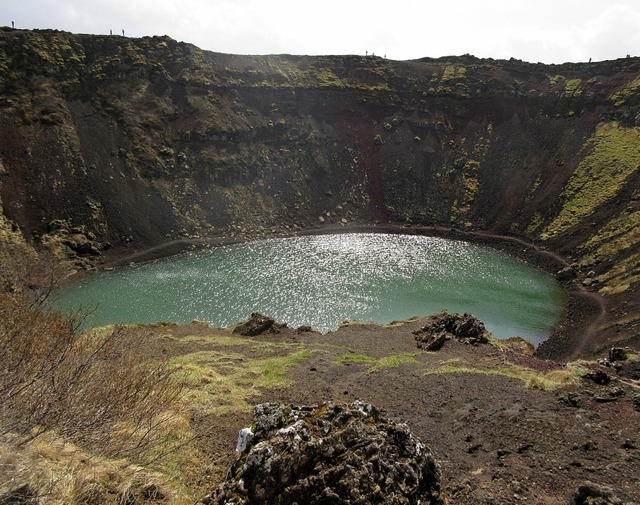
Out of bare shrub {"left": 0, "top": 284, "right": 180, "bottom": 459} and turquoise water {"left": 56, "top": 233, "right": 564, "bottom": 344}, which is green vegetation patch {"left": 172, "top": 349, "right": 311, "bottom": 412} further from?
turquoise water {"left": 56, "top": 233, "right": 564, "bottom": 344}

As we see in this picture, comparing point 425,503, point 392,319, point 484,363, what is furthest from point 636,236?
point 425,503

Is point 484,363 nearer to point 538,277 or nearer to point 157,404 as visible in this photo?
point 157,404

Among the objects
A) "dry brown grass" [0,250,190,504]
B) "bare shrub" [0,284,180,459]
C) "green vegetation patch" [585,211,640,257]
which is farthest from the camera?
"green vegetation patch" [585,211,640,257]

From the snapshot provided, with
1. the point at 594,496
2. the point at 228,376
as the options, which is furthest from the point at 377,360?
the point at 594,496

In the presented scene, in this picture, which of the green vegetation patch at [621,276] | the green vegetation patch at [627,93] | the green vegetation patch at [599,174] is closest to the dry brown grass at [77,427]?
the green vegetation patch at [621,276]

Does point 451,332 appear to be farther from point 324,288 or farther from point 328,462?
point 328,462

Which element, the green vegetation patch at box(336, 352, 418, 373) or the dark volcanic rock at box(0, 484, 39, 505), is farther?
the green vegetation patch at box(336, 352, 418, 373)

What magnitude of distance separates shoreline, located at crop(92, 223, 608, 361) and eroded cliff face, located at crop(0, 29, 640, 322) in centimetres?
154

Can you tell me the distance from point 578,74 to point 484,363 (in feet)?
266

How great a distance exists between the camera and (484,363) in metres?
24.9

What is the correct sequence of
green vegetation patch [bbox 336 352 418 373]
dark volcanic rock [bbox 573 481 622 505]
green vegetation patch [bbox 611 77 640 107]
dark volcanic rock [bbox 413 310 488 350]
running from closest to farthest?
dark volcanic rock [bbox 573 481 622 505]
green vegetation patch [bbox 336 352 418 373]
dark volcanic rock [bbox 413 310 488 350]
green vegetation patch [bbox 611 77 640 107]

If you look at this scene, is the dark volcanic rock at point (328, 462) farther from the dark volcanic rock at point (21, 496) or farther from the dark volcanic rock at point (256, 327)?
the dark volcanic rock at point (256, 327)

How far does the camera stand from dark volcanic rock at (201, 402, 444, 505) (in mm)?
6934

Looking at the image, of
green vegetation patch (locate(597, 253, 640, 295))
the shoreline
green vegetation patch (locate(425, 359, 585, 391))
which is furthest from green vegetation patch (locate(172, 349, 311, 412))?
A: green vegetation patch (locate(597, 253, 640, 295))
